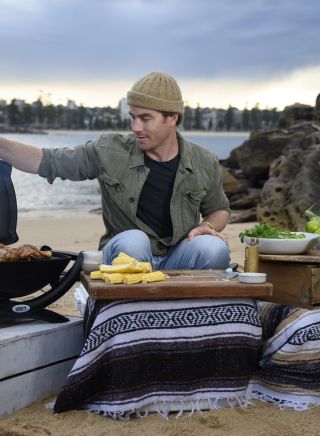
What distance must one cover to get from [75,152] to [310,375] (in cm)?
197

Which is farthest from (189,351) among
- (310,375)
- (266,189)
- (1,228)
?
(266,189)

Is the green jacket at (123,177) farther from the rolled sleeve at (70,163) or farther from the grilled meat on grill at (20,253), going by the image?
the grilled meat on grill at (20,253)

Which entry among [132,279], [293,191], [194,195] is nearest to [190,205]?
[194,195]

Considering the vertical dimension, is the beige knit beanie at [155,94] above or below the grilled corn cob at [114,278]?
above

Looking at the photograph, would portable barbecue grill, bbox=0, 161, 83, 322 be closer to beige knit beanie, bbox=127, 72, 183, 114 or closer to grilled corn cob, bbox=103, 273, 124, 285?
grilled corn cob, bbox=103, 273, 124, 285

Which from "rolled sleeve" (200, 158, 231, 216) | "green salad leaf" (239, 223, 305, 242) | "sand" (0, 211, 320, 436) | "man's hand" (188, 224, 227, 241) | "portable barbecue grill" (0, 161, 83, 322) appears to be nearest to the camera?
"sand" (0, 211, 320, 436)

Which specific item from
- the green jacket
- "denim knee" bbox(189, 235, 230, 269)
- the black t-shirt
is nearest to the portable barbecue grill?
the green jacket

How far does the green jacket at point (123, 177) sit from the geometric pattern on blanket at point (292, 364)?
3.18 ft

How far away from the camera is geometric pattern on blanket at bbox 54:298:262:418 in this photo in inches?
154

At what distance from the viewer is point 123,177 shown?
4832 millimetres

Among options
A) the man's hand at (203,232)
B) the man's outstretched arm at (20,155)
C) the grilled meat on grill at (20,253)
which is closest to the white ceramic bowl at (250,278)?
the man's hand at (203,232)

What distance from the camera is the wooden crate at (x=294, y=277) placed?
14.1ft

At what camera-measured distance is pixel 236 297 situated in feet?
13.5

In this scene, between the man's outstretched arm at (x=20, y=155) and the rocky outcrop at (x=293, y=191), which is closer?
the man's outstretched arm at (x=20, y=155)
